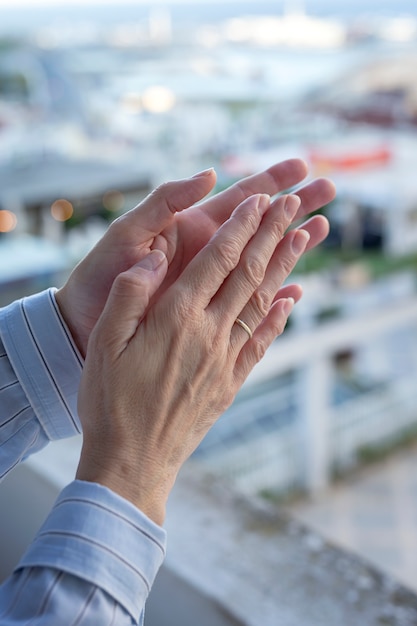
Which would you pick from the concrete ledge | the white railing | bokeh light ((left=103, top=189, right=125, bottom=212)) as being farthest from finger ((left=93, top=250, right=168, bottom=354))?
bokeh light ((left=103, top=189, right=125, bottom=212))

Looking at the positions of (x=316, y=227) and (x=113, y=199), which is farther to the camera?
(x=113, y=199)

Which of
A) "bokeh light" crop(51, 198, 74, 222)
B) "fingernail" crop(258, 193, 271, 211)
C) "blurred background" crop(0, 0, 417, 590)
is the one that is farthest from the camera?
"bokeh light" crop(51, 198, 74, 222)

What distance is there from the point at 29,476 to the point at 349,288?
2.82 meters

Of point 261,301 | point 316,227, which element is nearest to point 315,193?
point 316,227

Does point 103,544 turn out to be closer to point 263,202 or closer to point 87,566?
point 87,566

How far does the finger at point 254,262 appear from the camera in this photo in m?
0.31

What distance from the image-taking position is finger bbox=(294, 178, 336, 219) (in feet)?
1.42

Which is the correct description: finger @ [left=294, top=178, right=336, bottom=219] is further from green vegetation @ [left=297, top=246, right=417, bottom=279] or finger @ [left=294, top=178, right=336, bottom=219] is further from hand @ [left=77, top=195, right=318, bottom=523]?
green vegetation @ [left=297, top=246, right=417, bottom=279]

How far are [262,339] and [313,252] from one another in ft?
10.1

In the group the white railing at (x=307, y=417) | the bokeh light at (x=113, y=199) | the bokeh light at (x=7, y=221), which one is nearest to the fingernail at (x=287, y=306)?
the white railing at (x=307, y=417)

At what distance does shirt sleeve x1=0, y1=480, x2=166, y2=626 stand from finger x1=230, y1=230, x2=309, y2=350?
3.5 inches

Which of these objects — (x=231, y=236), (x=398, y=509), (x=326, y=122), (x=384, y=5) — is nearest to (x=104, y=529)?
(x=231, y=236)

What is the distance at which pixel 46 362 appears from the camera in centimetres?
38

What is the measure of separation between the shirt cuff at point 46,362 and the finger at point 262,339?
102 millimetres
